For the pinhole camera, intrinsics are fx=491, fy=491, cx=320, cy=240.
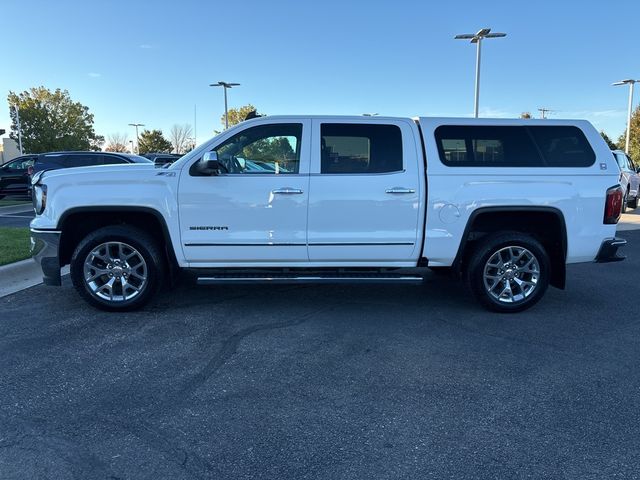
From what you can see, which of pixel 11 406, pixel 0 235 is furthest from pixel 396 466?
pixel 0 235

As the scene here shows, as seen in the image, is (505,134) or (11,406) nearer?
(11,406)

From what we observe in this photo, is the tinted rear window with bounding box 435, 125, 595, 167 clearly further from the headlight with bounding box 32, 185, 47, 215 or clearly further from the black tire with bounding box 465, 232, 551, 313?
the headlight with bounding box 32, 185, 47, 215

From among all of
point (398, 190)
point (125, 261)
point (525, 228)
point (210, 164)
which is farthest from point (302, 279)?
point (525, 228)

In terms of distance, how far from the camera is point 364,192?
490 cm

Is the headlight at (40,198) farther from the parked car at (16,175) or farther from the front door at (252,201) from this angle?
the parked car at (16,175)

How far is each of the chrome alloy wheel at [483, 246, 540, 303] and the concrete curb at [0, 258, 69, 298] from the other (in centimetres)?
547

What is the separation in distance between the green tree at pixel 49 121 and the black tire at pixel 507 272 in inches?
1934

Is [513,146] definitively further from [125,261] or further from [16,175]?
[16,175]

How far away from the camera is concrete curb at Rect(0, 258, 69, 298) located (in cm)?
598

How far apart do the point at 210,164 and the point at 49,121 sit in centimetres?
4959

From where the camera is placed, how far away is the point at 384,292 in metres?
6.05

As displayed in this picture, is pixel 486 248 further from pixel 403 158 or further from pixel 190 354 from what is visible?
pixel 190 354

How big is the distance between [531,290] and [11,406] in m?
4.70

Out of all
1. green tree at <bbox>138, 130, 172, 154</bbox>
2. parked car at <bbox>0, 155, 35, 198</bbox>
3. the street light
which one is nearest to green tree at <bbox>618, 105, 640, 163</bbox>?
the street light
